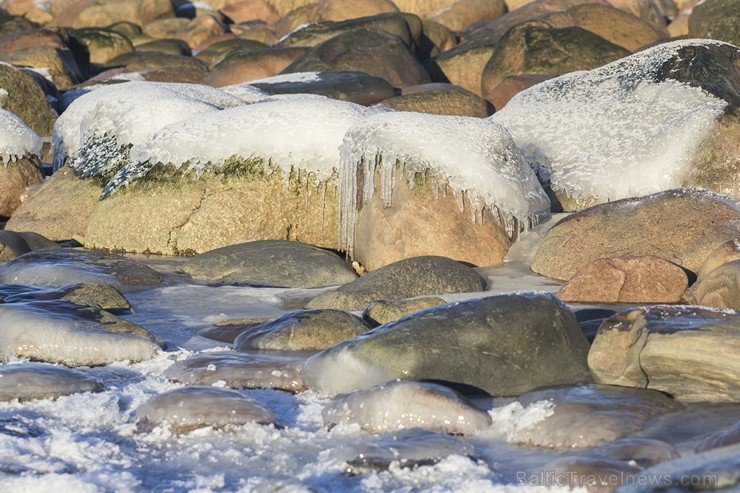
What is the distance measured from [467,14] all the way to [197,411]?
82.0 ft

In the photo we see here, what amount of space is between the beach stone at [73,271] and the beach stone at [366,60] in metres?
9.28

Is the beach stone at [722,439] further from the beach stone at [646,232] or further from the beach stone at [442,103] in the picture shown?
the beach stone at [442,103]

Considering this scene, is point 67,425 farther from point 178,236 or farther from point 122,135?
point 122,135

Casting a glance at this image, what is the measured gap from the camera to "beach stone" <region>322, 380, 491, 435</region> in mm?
3904

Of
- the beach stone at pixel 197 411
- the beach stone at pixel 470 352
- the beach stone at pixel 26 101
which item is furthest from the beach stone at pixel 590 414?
the beach stone at pixel 26 101

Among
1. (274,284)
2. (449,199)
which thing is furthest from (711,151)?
(274,284)

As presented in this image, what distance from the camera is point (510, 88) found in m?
14.5

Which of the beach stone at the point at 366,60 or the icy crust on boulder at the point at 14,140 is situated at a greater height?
the icy crust on boulder at the point at 14,140

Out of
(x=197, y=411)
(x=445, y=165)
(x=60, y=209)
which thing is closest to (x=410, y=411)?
(x=197, y=411)

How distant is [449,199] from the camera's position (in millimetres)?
7895

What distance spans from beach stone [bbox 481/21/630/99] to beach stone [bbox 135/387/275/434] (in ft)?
42.5

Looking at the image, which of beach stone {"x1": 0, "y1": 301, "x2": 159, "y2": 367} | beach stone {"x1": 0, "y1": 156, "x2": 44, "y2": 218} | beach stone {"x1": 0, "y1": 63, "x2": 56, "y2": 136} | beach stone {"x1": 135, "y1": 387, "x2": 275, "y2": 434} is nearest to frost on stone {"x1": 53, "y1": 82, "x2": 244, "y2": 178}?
beach stone {"x1": 0, "y1": 156, "x2": 44, "y2": 218}

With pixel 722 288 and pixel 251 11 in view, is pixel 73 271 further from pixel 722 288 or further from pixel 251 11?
pixel 251 11

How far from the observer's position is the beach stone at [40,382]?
428cm
